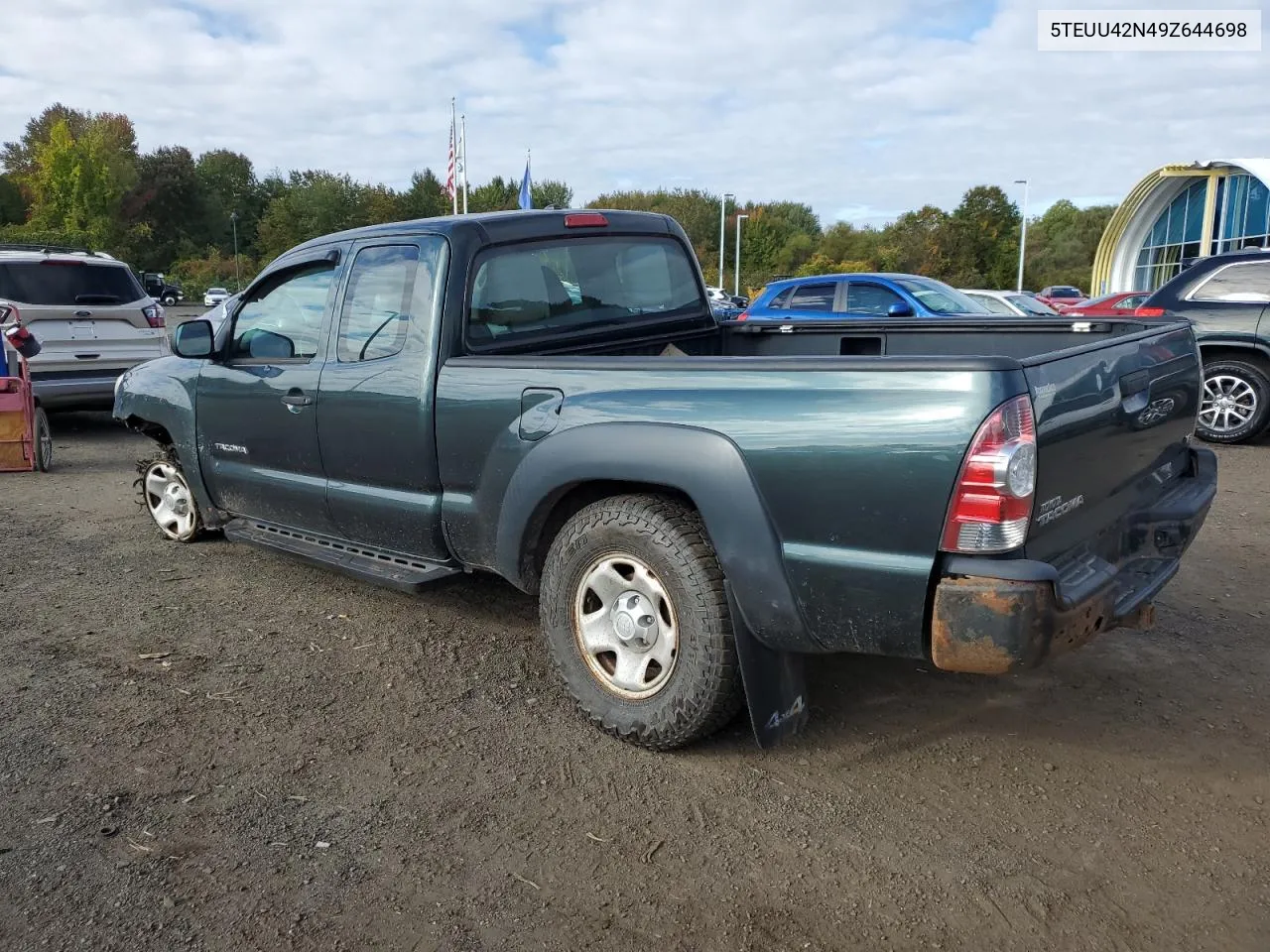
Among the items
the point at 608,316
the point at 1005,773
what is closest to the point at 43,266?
the point at 608,316

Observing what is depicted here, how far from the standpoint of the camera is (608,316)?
4.60 meters

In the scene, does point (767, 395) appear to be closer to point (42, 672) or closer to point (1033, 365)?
point (1033, 365)

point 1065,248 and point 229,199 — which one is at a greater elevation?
point 229,199

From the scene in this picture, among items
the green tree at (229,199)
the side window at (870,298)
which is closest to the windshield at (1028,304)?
the side window at (870,298)

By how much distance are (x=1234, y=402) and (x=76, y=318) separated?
1113 centimetres

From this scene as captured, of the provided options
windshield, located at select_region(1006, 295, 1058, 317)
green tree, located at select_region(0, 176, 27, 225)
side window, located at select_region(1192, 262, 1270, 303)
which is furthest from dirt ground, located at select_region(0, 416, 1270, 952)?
green tree, located at select_region(0, 176, 27, 225)

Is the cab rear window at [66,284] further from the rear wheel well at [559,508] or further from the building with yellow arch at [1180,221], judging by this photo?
the building with yellow arch at [1180,221]

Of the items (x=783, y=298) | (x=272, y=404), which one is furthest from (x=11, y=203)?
(x=272, y=404)

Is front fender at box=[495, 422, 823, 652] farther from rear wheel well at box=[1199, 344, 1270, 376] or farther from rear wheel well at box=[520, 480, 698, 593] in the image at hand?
rear wheel well at box=[1199, 344, 1270, 376]

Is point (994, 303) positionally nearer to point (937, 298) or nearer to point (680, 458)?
point (937, 298)

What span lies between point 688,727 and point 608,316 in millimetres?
2068

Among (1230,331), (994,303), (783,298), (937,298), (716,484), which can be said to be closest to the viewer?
(716,484)

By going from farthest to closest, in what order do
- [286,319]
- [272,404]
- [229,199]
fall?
[229,199], [286,319], [272,404]

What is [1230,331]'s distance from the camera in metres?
9.03
